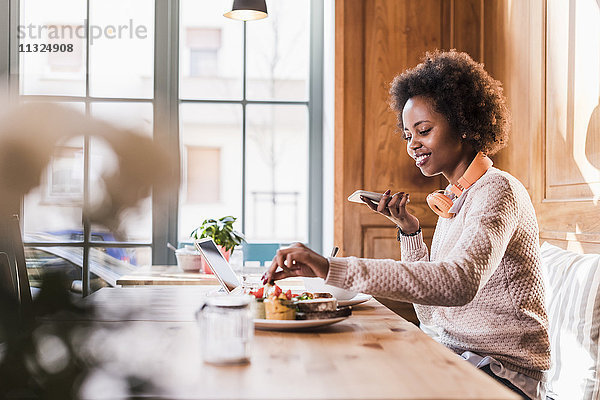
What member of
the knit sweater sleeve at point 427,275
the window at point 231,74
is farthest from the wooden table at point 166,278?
the knit sweater sleeve at point 427,275

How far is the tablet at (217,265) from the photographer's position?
162cm

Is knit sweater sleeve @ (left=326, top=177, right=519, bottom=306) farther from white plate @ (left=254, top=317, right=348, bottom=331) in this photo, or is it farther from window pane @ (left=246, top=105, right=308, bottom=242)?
window pane @ (left=246, top=105, right=308, bottom=242)

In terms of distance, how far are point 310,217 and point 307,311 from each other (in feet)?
8.08

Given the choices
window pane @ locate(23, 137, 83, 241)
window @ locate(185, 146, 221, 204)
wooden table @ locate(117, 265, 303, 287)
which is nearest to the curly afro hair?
wooden table @ locate(117, 265, 303, 287)

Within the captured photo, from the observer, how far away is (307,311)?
1.33m

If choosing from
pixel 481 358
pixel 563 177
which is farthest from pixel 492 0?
pixel 481 358

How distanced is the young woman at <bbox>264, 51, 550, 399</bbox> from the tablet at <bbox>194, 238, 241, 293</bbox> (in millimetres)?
295

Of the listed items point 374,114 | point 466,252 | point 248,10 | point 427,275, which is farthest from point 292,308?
point 374,114

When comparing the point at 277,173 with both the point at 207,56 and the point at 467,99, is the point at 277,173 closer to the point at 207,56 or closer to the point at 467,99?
the point at 207,56

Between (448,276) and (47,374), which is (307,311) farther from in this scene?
(47,374)

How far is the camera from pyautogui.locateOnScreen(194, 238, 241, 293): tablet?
162 centimetres

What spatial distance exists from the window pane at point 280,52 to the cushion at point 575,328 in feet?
7.06

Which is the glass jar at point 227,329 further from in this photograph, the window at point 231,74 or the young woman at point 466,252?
the window at point 231,74

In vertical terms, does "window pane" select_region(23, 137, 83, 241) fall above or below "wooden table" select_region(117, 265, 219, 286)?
above
